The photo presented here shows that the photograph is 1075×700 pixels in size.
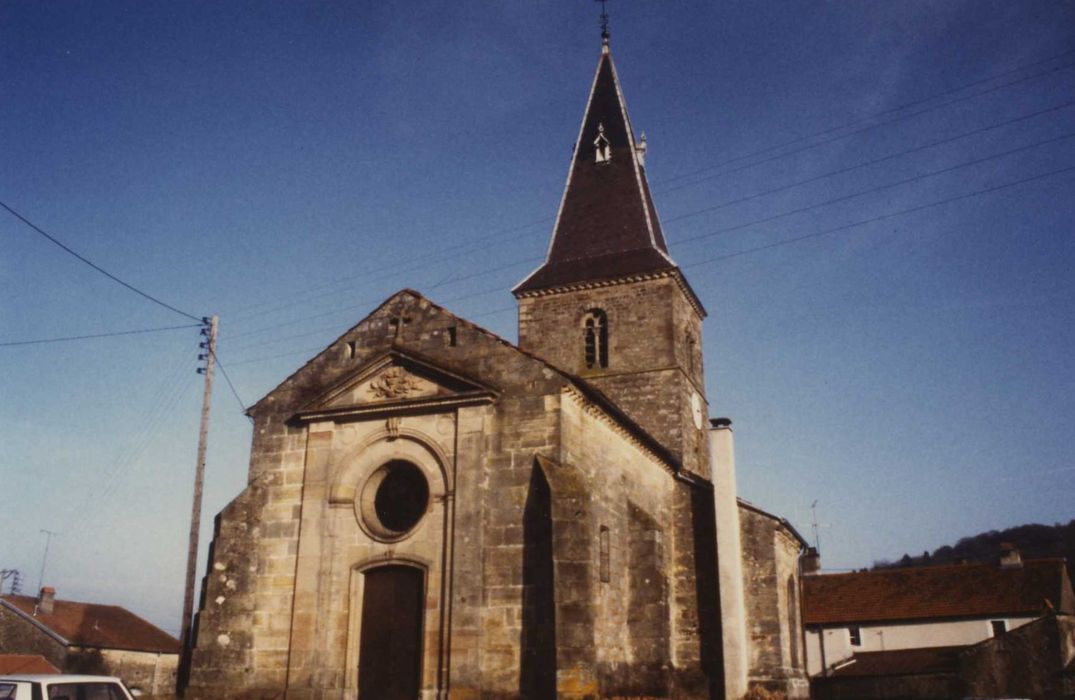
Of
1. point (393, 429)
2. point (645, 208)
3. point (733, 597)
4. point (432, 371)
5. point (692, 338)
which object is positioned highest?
point (645, 208)

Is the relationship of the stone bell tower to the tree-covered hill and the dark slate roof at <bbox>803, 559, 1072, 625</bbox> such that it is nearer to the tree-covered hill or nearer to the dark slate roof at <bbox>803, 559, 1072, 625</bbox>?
the dark slate roof at <bbox>803, 559, 1072, 625</bbox>

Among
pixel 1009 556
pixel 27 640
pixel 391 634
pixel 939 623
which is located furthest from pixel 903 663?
pixel 27 640

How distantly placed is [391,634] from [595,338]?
557 inches

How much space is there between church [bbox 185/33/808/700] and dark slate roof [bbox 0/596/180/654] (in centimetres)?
3010

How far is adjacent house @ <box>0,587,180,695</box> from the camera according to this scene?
4147cm

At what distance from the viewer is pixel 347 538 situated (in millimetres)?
17000

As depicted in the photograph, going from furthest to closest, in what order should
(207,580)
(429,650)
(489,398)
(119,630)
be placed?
(119,630) < (207,580) < (489,398) < (429,650)

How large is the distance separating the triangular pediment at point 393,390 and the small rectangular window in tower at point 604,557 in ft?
12.9

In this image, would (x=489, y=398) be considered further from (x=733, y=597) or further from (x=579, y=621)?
(x=733, y=597)

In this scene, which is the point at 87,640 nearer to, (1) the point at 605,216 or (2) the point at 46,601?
(2) the point at 46,601

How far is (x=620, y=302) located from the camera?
2806cm

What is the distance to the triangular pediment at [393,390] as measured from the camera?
667 inches

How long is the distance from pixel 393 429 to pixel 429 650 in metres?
4.30

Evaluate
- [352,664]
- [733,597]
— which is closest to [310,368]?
[352,664]
